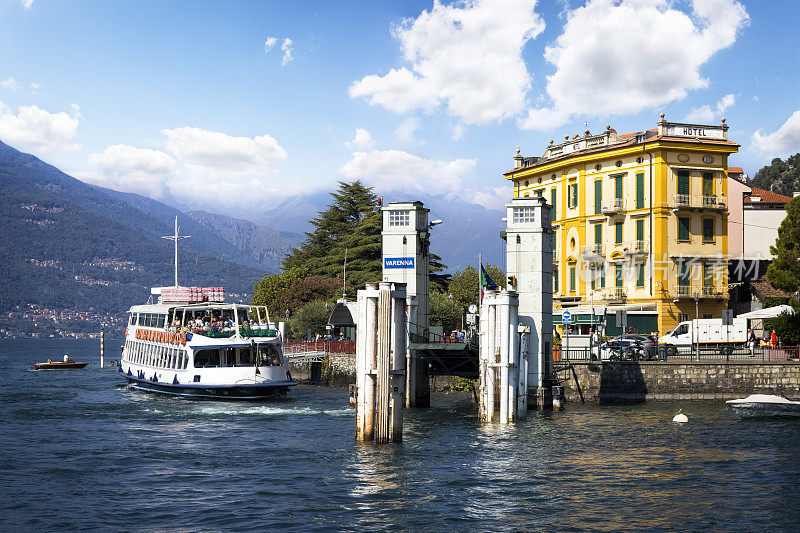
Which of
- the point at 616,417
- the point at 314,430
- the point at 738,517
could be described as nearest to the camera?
the point at 738,517

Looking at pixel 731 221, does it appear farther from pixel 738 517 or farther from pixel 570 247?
pixel 738 517

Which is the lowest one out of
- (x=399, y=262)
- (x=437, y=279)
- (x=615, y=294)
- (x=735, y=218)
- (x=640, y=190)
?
(x=615, y=294)

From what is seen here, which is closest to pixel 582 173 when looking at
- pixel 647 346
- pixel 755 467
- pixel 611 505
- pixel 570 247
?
pixel 570 247

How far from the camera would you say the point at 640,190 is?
70250 mm

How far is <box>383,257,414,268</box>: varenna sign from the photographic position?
1911 inches

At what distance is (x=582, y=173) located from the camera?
2931 inches

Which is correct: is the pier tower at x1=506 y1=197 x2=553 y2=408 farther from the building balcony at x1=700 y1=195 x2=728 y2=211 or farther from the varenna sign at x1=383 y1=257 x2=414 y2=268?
the building balcony at x1=700 y1=195 x2=728 y2=211

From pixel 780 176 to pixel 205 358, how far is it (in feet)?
407

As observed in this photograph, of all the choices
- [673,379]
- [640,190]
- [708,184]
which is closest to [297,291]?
[640,190]

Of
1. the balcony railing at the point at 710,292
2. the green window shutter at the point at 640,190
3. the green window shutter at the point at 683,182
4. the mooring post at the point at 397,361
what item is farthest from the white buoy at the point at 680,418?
the green window shutter at the point at 683,182

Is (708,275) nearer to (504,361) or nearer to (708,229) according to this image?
(708,229)

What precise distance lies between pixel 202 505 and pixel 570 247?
181 feet

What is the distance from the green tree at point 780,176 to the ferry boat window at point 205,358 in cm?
11189

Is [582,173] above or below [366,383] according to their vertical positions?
above
